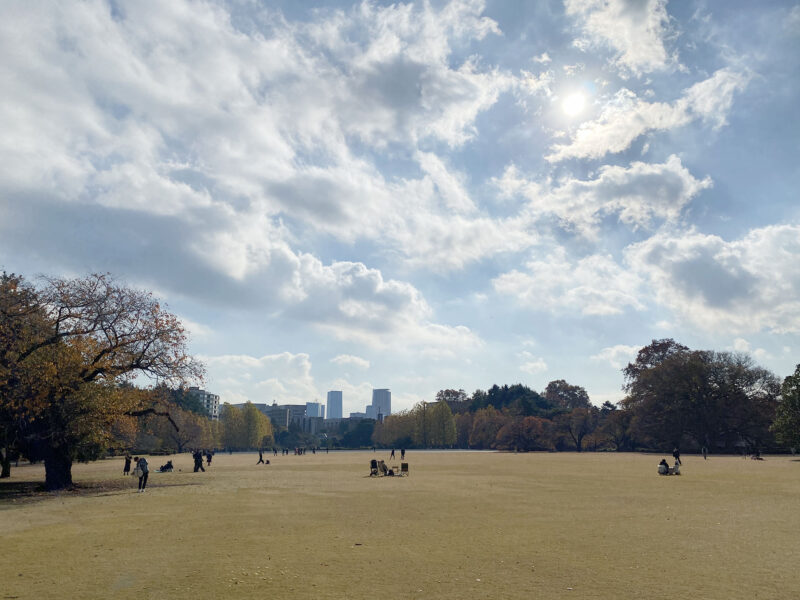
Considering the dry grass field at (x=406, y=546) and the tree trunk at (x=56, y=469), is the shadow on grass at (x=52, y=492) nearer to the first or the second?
the tree trunk at (x=56, y=469)

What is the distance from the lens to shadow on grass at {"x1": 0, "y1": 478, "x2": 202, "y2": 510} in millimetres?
25172

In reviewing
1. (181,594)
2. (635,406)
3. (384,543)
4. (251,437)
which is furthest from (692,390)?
(251,437)

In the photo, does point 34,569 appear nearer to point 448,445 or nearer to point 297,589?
point 297,589

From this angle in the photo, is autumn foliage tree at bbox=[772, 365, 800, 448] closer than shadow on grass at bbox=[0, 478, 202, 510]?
No

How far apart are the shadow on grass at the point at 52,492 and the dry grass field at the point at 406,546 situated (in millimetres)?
616

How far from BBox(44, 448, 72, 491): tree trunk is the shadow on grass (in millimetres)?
492

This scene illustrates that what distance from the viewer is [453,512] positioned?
1916 centimetres

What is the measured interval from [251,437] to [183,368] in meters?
116

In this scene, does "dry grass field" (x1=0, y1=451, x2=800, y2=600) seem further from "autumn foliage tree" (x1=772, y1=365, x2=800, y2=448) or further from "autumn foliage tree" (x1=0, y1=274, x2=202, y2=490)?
"autumn foliage tree" (x1=772, y1=365, x2=800, y2=448)

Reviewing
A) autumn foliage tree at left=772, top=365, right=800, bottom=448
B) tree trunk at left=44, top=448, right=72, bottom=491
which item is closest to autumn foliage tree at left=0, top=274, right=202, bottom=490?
tree trunk at left=44, top=448, right=72, bottom=491

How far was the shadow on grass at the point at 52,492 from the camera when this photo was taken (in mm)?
25172

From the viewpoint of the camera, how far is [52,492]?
92.8 feet

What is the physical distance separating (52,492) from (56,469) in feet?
4.65

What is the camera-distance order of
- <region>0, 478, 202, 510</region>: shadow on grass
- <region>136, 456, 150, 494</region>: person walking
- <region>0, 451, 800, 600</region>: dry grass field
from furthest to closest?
<region>136, 456, 150, 494</region>: person walking < <region>0, 478, 202, 510</region>: shadow on grass < <region>0, 451, 800, 600</region>: dry grass field
